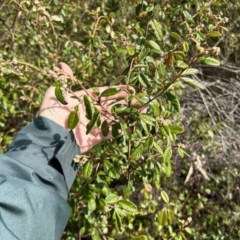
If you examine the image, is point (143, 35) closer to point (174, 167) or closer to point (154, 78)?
point (154, 78)

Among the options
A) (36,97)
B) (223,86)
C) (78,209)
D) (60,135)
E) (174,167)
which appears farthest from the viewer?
(223,86)

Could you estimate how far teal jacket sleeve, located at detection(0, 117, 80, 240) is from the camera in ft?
2.85

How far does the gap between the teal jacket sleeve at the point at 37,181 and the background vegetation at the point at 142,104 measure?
85 mm

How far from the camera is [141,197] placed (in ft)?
6.90

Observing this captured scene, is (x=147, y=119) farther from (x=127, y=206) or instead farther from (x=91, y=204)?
(x=91, y=204)

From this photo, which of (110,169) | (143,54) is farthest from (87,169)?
(143,54)

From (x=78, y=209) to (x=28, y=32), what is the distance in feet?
3.18

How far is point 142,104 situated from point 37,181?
13.5 inches

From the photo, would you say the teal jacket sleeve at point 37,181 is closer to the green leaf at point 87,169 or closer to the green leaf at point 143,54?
the green leaf at point 87,169

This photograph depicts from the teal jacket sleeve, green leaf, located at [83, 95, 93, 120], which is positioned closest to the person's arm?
the teal jacket sleeve

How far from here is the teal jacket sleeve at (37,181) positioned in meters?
0.87

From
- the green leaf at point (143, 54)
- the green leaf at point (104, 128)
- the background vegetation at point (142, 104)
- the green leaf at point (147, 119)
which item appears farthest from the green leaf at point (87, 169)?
the green leaf at point (143, 54)

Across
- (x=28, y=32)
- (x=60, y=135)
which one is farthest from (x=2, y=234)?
(x=28, y=32)

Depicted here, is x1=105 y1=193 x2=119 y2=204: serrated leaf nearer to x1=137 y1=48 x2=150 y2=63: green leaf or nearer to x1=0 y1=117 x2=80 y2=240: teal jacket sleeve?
x1=0 y1=117 x2=80 y2=240: teal jacket sleeve
